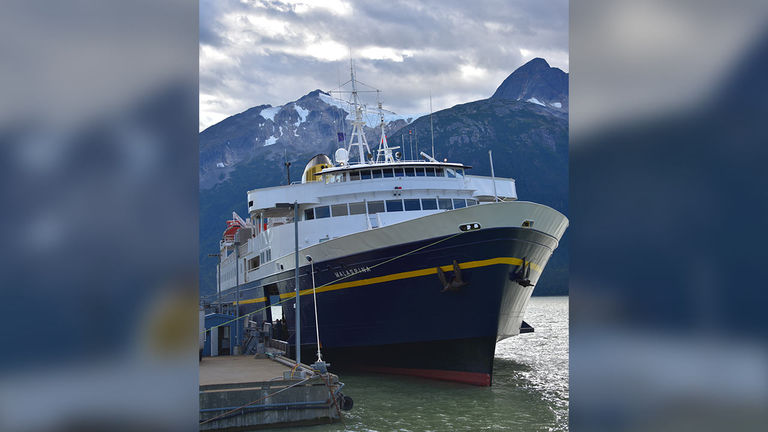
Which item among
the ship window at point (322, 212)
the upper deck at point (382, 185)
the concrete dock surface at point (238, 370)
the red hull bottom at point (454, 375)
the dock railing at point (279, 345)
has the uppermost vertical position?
the upper deck at point (382, 185)

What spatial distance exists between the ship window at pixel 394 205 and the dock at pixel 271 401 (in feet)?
27.3

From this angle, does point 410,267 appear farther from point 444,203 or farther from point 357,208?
point 444,203

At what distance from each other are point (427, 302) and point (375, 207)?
5.46 meters

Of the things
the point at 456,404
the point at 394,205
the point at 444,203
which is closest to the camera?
the point at 456,404

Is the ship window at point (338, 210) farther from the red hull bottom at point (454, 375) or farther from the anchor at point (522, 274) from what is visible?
the anchor at point (522, 274)

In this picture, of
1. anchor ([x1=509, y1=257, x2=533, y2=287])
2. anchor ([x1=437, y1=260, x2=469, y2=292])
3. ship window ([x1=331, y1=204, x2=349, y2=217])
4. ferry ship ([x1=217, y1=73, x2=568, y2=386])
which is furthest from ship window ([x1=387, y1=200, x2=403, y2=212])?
anchor ([x1=509, y1=257, x2=533, y2=287])

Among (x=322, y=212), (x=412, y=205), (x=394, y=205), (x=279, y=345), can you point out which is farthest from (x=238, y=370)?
(x=412, y=205)

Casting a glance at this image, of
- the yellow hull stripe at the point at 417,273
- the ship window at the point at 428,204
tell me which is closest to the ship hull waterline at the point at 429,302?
the yellow hull stripe at the point at 417,273

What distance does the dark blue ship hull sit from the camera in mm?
17188

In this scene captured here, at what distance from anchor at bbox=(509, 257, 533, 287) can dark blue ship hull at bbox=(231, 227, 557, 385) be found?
0.39ft

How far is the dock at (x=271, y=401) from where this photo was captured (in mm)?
13047

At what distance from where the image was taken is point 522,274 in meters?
17.7
